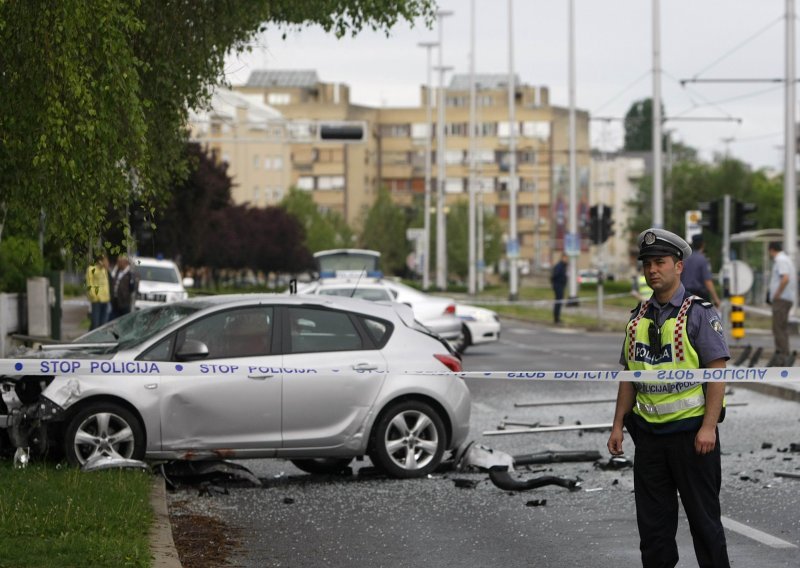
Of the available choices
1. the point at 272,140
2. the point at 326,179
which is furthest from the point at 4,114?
the point at 326,179

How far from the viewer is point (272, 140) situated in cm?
6147

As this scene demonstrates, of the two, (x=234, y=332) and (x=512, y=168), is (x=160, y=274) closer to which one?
(x=234, y=332)

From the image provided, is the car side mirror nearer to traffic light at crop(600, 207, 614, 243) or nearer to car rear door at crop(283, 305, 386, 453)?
car rear door at crop(283, 305, 386, 453)

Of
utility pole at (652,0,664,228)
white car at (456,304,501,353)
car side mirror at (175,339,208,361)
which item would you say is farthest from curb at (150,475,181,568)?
utility pole at (652,0,664,228)

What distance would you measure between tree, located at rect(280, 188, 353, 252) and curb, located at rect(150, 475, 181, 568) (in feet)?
431

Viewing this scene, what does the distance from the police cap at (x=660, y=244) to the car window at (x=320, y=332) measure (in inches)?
238

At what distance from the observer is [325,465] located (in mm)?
14062

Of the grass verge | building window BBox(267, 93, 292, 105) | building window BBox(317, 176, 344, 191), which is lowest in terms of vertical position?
the grass verge

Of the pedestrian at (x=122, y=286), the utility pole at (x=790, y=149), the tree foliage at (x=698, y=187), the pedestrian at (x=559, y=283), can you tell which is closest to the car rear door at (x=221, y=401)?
the pedestrian at (x=122, y=286)

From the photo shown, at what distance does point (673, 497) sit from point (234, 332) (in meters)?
6.14

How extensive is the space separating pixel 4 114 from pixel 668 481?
484 centimetres

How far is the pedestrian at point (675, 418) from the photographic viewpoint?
7363 millimetres

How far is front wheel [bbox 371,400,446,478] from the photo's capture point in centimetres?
1323

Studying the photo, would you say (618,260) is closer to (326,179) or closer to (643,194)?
(326,179)
